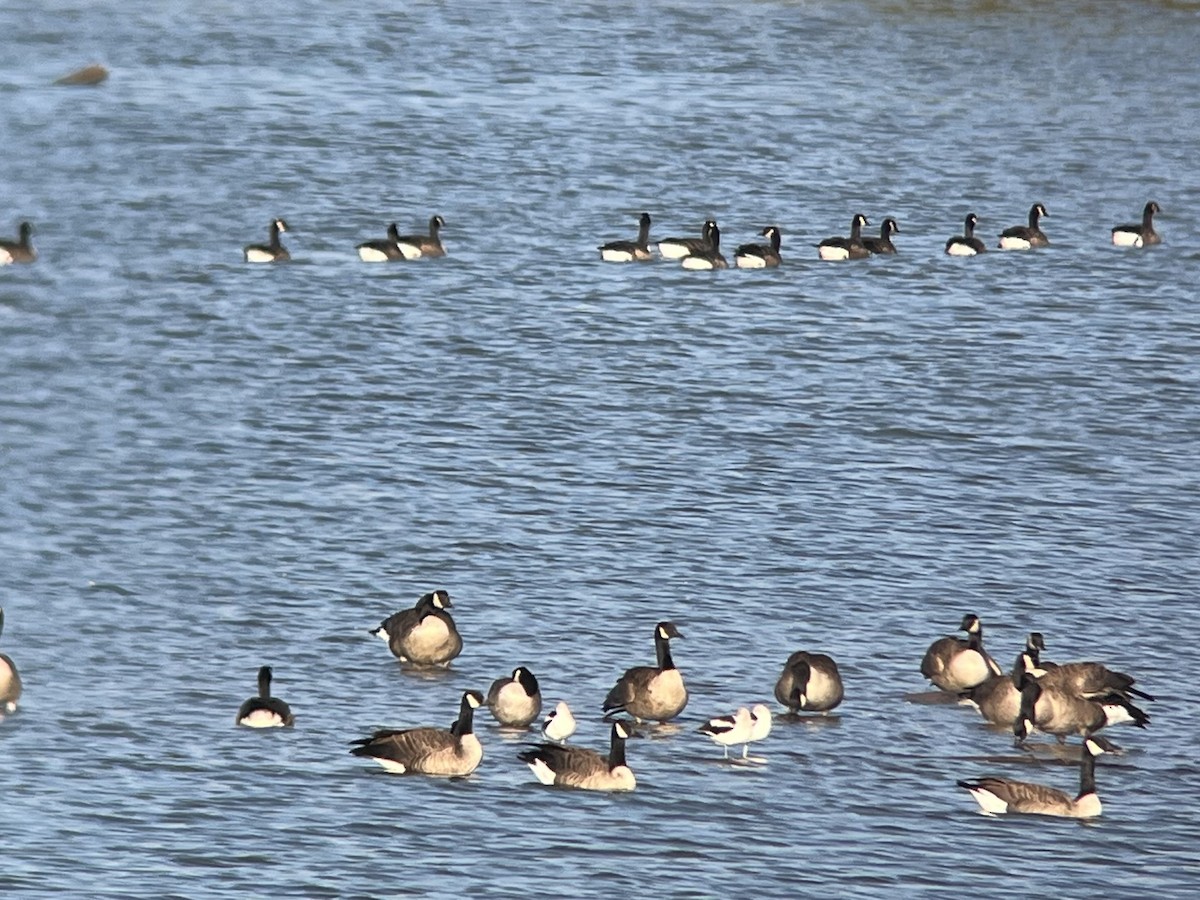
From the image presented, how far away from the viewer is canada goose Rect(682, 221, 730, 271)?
43469mm

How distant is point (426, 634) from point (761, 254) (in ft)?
71.5

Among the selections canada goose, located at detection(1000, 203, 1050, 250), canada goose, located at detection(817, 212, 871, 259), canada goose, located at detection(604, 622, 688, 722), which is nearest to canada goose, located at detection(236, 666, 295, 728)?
canada goose, located at detection(604, 622, 688, 722)

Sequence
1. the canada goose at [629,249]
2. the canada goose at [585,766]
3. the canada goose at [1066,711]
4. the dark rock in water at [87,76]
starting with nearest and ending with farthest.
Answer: the canada goose at [585,766] → the canada goose at [1066,711] → the canada goose at [629,249] → the dark rock in water at [87,76]

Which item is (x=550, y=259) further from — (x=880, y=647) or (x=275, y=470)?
(x=880, y=647)

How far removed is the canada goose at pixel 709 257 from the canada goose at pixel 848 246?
187 centimetres

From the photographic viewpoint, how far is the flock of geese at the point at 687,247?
42500mm

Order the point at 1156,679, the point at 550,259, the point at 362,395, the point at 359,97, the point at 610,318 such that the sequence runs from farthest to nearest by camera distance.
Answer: the point at 359,97
the point at 550,259
the point at 610,318
the point at 362,395
the point at 1156,679

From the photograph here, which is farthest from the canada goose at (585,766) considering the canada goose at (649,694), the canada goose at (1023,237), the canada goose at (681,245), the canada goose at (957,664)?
the canada goose at (1023,237)

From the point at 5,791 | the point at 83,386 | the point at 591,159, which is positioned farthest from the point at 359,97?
the point at 5,791

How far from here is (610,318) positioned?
3981 centimetres

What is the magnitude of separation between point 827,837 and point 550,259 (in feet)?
84.9

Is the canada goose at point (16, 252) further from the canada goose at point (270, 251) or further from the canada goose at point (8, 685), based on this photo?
the canada goose at point (8, 685)

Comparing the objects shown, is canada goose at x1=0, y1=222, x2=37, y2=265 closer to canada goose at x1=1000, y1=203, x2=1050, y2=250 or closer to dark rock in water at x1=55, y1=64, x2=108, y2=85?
dark rock in water at x1=55, y1=64, x2=108, y2=85

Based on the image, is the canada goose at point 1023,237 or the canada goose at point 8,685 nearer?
the canada goose at point 8,685
